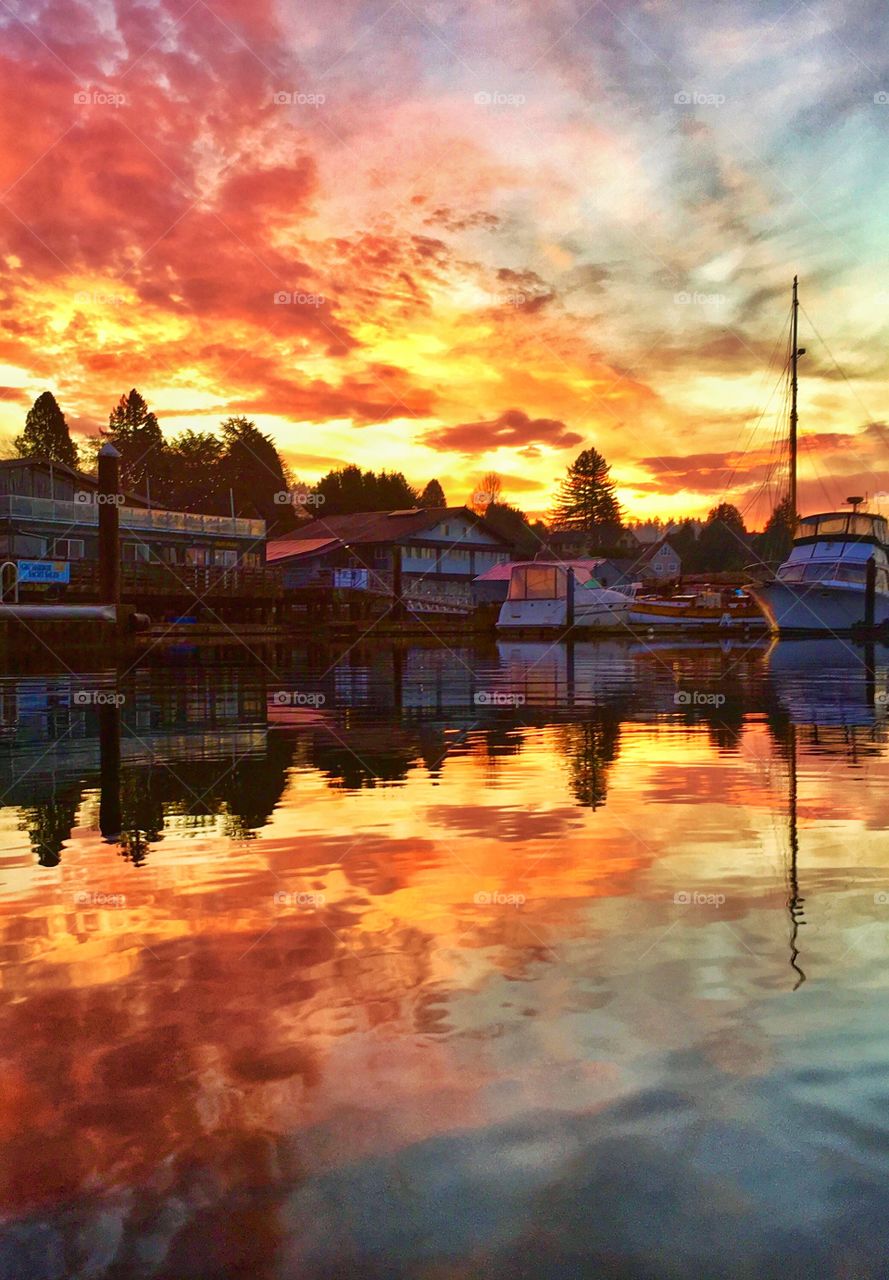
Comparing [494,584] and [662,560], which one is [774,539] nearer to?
[662,560]

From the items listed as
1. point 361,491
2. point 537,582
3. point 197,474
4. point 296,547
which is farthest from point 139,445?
point 537,582

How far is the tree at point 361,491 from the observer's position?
113375 mm

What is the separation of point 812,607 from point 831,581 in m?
1.95

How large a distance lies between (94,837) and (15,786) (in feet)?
10.8

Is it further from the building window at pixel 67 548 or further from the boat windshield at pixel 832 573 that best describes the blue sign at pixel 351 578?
the boat windshield at pixel 832 573

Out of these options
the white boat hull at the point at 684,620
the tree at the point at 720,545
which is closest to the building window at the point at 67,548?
the white boat hull at the point at 684,620

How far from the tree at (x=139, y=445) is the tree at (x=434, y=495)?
132 ft

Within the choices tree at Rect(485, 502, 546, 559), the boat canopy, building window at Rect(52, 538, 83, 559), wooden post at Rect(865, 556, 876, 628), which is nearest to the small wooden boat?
the boat canopy

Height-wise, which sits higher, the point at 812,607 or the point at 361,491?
the point at 361,491

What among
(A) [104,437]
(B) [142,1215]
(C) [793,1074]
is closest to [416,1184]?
(B) [142,1215]

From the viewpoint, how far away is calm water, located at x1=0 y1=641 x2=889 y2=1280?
3.16 meters

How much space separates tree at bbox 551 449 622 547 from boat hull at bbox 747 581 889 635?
8952 centimetres

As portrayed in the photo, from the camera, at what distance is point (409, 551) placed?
86.4 metres

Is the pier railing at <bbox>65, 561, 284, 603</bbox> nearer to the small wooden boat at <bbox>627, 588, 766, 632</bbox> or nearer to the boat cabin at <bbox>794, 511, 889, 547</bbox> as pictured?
the small wooden boat at <bbox>627, 588, 766, 632</bbox>
